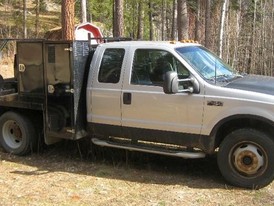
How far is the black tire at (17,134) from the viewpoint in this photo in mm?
7820

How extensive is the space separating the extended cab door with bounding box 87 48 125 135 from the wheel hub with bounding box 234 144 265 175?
1.94 meters

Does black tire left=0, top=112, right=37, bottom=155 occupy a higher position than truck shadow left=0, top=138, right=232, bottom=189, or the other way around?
black tire left=0, top=112, right=37, bottom=155

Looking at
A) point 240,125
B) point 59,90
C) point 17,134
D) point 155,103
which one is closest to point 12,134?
point 17,134

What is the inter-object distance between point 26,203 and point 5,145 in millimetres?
2762

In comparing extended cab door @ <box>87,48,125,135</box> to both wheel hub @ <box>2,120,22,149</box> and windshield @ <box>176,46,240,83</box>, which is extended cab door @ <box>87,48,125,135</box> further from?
wheel hub @ <box>2,120,22,149</box>

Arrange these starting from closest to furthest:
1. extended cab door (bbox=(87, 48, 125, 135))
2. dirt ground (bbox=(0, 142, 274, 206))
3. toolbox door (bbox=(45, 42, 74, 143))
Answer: dirt ground (bbox=(0, 142, 274, 206)) → extended cab door (bbox=(87, 48, 125, 135)) → toolbox door (bbox=(45, 42, 74, 143))

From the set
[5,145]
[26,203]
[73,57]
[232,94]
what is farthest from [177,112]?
[5,145]

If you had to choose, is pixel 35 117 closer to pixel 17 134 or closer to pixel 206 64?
pixel 17 134

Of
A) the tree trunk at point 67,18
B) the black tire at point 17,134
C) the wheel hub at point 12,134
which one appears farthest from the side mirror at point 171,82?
the tree trunk at point 67,18

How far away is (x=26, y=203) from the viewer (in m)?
5.57

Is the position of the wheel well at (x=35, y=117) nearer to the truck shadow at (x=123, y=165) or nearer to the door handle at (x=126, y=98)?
the truck shadow at (x=123, y=165)

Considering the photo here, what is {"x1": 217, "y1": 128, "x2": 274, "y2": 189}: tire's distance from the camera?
5.95m

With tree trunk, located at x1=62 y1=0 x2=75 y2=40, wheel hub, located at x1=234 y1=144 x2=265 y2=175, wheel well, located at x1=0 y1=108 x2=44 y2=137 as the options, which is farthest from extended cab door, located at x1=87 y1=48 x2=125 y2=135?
tree trunk, located at x1=62 y1=0 x2=75 y2=40

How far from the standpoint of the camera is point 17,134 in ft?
26.6
